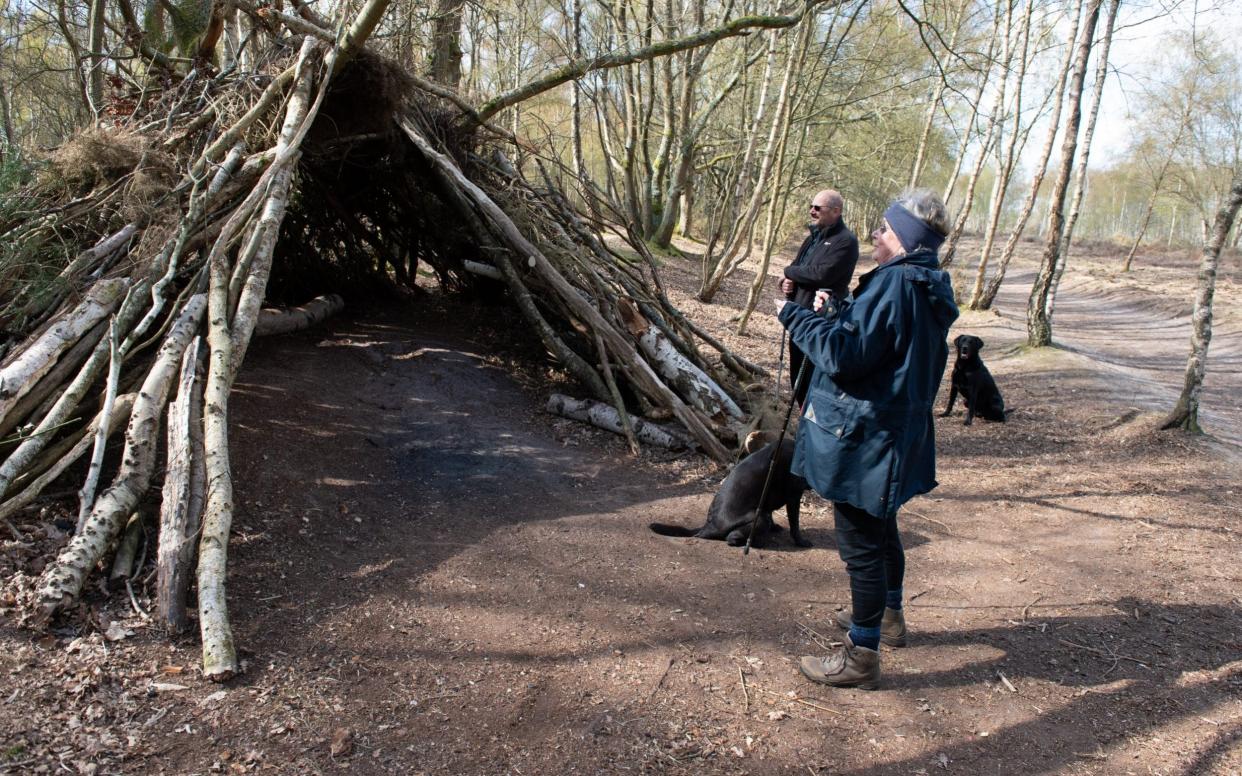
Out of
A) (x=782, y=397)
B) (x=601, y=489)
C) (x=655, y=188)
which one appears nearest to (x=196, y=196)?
(x=601, y=489)

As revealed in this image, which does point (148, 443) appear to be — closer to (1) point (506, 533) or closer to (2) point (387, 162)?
(1) point (506, 533)

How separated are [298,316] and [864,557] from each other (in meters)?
5.52

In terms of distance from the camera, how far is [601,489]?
514cm

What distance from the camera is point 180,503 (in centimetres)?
319

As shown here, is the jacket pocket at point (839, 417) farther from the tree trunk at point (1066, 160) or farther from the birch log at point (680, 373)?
the tree trunk at point (1066, 160)

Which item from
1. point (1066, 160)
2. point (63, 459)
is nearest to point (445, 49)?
point (63, 459)

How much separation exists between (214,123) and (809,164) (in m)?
23.3

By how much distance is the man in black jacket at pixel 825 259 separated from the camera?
5156mm

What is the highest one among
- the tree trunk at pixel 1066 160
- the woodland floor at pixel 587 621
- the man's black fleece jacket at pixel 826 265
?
the tree trunk at pixel 1066 160

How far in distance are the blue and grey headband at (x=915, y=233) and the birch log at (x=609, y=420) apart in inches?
132

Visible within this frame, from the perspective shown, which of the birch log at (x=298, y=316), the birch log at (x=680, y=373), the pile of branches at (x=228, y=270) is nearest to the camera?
the pile of branches at (x=228, y=270)

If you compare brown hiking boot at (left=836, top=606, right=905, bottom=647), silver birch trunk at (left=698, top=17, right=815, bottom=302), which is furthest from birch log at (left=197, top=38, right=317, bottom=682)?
silver birch trunk at (left=698, top=17, right=815, bottom=302)

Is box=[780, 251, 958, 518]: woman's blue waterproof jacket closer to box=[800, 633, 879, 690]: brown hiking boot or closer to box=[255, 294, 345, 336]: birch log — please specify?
box=[800, 633, 879, 690]: brown hiking boot

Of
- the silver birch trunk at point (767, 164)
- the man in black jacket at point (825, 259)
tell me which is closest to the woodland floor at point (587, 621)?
the man in black jacket at point (825, 259)
